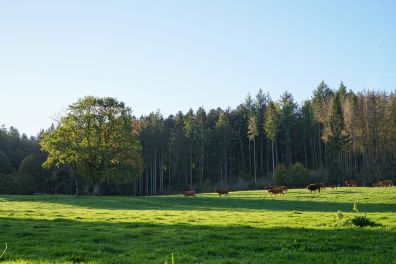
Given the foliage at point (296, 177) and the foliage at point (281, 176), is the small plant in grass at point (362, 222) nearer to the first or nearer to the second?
the foliage at point (296, 177)

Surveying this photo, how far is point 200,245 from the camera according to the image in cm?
1389

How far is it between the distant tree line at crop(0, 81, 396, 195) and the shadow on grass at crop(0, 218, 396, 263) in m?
54.8

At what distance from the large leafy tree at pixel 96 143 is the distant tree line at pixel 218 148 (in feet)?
0.59

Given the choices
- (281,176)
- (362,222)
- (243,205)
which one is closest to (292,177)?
(281,176)

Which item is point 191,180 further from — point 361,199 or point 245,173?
point 361,199

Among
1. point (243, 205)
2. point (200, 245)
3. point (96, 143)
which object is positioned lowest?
point (243, 205)

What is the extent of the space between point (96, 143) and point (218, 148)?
4706 cm

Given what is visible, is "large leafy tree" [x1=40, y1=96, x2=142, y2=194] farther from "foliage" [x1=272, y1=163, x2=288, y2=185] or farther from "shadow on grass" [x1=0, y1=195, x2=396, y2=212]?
"foliage" [x1=272, y1=163, x2=288, y2=185]

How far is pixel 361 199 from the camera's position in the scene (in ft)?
150

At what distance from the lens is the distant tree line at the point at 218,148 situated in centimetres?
7362

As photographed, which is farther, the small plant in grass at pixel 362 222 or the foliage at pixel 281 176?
the foliage at pixel 281 176

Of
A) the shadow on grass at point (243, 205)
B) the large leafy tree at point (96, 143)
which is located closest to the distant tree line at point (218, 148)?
the large leafy tree at point (96, 143)

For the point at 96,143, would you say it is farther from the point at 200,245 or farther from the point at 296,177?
the point at 200,245

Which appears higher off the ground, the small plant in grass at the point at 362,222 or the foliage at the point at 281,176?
the foliage at the point at 281,176
